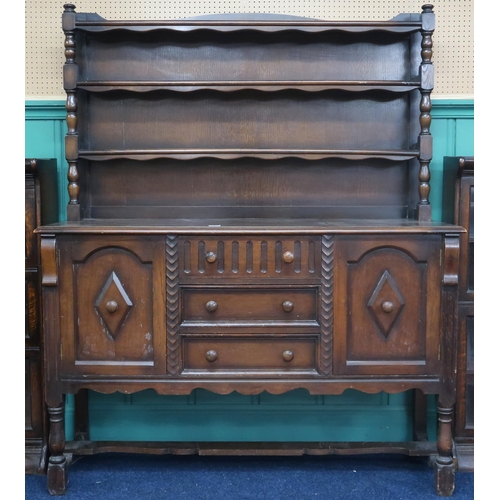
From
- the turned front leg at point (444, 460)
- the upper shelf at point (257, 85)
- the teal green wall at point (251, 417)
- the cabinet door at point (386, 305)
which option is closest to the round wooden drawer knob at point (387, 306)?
the cabinet door at point (386, 305)

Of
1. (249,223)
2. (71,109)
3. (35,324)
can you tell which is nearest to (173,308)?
(249,223)

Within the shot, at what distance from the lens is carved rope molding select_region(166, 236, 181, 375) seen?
2.07m

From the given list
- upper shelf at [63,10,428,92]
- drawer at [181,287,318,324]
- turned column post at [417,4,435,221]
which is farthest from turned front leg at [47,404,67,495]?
turned column post at [417,4,435,221]

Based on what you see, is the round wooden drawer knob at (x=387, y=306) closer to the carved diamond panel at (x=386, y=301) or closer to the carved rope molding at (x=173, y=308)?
the carved diamond panel at (x=386, y=301)

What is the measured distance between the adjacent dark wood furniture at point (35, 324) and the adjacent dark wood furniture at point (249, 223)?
139mm

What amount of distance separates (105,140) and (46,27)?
2.12ft

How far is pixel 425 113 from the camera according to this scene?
239cm

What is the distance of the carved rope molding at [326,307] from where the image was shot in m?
2.07

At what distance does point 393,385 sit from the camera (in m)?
2.12

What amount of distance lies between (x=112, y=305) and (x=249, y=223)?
2.19ft

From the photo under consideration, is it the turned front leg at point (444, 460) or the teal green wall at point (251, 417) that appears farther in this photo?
the teal green wall at point (251, 417)

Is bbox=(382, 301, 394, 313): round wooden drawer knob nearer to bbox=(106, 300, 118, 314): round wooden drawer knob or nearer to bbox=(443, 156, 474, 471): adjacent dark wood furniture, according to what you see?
bbox=(443, 156, 474, 471): adjacent dark wood furniture

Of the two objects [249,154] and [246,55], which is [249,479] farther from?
[246,55]

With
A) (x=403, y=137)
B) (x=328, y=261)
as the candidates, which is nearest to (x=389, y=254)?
(x=328, y=261)
